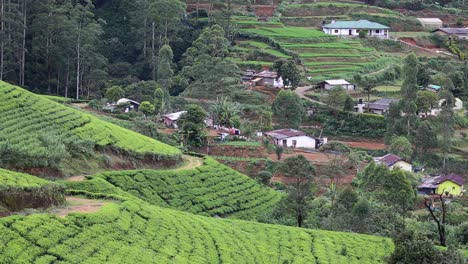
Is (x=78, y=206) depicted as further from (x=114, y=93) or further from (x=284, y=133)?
(x=114, y=93)

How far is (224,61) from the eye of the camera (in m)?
64.8

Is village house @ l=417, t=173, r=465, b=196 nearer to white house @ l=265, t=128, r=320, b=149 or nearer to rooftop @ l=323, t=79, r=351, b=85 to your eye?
white house @ l=265, t=128, r=320, b=149

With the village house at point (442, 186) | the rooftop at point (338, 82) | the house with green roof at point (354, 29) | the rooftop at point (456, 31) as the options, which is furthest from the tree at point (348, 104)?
the rooftop at point (456, 31)

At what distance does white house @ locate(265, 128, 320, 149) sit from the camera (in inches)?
2245

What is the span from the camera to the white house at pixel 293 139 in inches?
2245

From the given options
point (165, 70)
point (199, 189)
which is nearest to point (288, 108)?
point (165, 70)

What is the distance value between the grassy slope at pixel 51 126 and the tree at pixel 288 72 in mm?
24686

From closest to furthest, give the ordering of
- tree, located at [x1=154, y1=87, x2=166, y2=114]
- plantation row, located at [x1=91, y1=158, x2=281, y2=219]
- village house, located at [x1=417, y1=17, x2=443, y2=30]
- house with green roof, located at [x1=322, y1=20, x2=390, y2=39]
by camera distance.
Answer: plantation row, located at [x1=91, y1=158, x2=281, y2=219]
tree, located at [x1=154, y1=87, x2=166, y2=114]
house with green roof, located at [x1=322, y1=20, x2=390, y2=39]
village house, located at [x1=417, y1=17, x2=443, y2=30]

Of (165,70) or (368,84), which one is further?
(368,84)

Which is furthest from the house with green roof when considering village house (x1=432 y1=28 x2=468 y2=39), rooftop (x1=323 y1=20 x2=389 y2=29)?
village house (x1=432 y1=28 x2=468 y2=39)

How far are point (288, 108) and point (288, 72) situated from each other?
658 centimetres

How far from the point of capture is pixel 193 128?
52.0 m

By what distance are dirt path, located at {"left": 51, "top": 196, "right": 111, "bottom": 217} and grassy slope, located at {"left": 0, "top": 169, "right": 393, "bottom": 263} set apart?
17.8 inches

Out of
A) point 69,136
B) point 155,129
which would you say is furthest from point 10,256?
point 155,129
